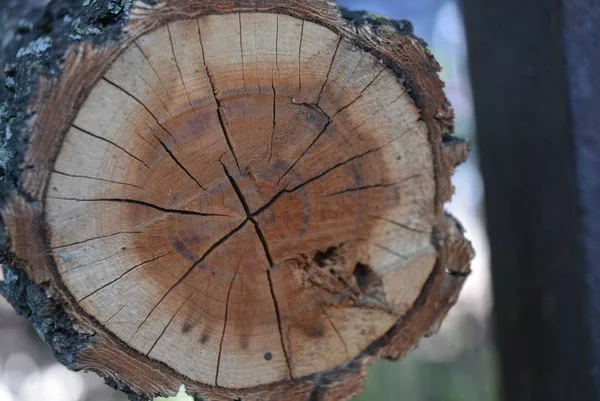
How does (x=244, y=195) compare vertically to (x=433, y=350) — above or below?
above

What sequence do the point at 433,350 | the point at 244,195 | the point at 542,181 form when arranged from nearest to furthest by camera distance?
the point at 244,195 < the point at 542,181 < the point at 433,350

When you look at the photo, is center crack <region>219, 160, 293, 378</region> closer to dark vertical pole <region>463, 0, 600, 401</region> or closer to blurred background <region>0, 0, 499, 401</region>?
dark vertical pole <region>463, 0, 600, 401</region>

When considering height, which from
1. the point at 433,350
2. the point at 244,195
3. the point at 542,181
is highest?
the point at 542,181

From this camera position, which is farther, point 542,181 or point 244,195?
point 542,181

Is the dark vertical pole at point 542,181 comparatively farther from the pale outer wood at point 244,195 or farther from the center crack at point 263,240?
the center crack at point 263,240

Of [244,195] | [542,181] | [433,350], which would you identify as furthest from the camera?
[433,350]

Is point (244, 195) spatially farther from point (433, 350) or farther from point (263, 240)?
point (433, 350)

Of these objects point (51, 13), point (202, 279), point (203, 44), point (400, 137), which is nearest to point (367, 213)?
point (400, 137)

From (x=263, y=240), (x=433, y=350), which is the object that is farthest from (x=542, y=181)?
(x=433, y=350)
